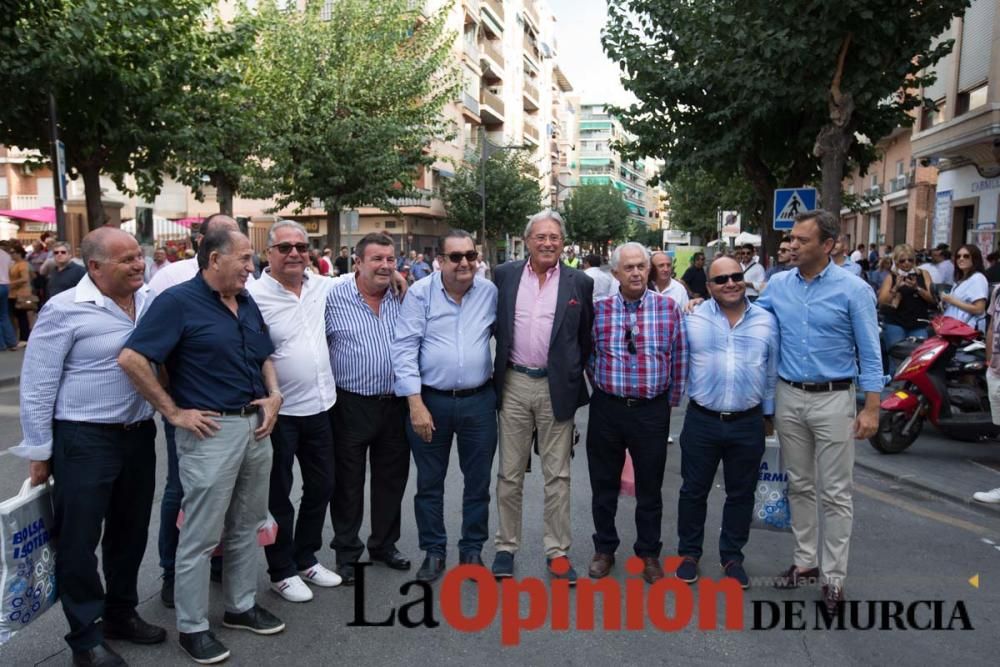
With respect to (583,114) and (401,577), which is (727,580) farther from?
(583,114)

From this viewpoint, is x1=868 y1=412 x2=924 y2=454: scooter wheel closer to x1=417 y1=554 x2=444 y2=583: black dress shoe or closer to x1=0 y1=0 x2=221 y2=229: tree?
x1=417 y1=554 x2=444 y2=583: black dress shoe

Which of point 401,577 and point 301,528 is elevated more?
point 301,528

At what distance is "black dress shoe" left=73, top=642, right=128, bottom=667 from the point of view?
3.37 m

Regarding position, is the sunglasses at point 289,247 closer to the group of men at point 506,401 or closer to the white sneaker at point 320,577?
the group of men at point 506,401

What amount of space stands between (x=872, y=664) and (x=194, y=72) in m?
14.4

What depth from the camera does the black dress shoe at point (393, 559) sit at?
15.0 ft

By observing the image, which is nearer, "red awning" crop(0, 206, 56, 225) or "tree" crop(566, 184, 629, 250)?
"red awning" crop(0, 206, 56, 225)

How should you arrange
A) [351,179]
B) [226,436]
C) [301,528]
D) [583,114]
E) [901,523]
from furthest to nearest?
[583,114]
[351,179]
[901,523]
[301,528]
[226,436]

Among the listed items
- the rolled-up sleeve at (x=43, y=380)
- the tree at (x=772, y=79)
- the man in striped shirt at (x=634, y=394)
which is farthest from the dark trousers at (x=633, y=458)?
the tree at (x=772, y=79)

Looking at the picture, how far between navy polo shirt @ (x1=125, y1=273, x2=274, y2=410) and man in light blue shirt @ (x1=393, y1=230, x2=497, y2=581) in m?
1.02

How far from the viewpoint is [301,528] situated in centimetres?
437

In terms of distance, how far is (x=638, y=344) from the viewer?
14.3ft

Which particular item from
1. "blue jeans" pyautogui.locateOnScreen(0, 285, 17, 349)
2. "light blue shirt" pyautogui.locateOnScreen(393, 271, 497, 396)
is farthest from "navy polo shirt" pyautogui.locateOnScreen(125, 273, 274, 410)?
"blue jeans" pyautogui.locateOnScreen(0, 285, 17, 349)

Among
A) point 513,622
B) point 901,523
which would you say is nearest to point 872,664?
point 513,622
